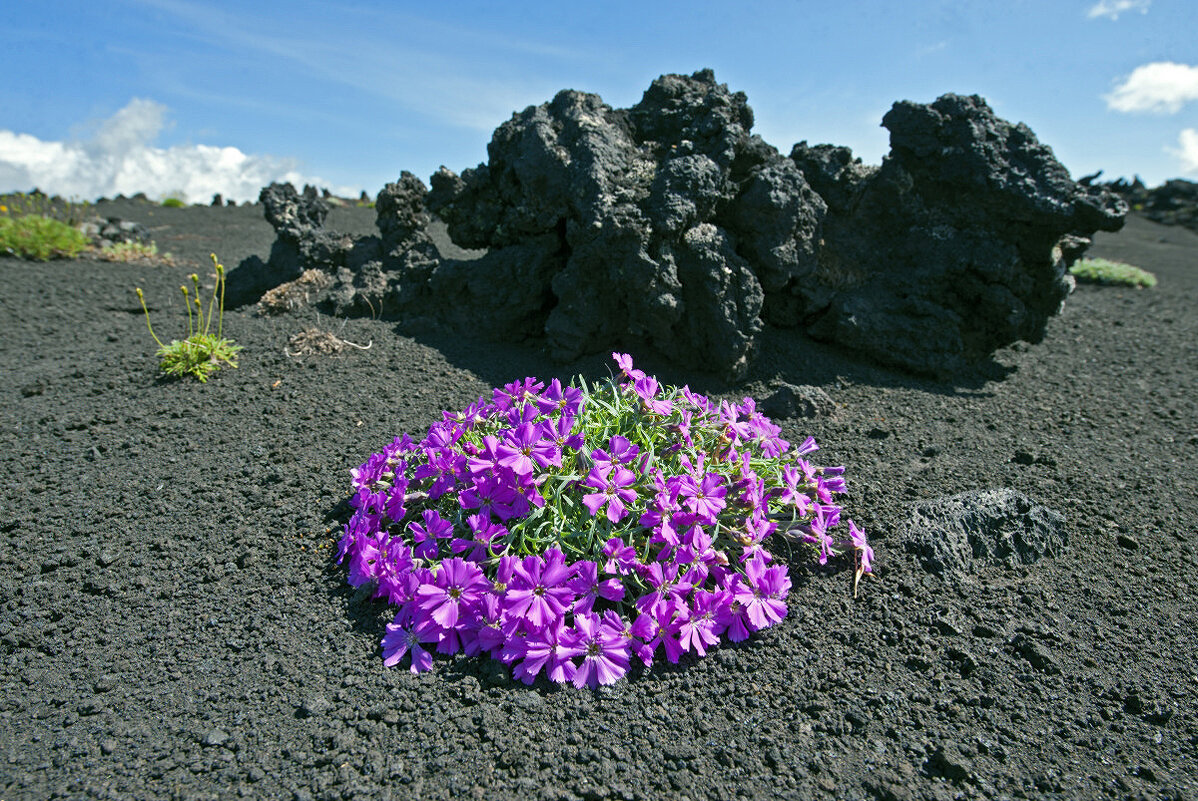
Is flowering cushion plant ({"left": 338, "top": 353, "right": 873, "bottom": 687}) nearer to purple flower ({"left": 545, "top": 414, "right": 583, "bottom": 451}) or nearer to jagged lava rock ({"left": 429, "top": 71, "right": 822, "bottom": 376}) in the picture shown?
purple flower ({"left": 545, "top": 414, "right": 583, "bottom": 451})

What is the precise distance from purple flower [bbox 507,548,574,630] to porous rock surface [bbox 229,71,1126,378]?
8.01 ft

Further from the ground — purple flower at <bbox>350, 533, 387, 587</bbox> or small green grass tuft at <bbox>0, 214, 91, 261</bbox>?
small green grass tuft at <bbox>0, 214, 91, 261</bbox>

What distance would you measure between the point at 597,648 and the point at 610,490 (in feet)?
1.68

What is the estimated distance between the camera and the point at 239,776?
204cm

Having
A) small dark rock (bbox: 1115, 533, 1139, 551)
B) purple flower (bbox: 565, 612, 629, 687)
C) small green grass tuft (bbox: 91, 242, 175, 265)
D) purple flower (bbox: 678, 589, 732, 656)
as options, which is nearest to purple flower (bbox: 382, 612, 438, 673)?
purple flower (bbox: 565, 612, 629, 687)

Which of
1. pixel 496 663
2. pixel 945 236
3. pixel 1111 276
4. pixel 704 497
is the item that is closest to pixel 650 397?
pixel 704 497

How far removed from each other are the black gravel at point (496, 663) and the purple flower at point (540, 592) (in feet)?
0.87

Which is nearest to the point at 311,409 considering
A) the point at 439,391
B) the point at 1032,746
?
the point at 439,391

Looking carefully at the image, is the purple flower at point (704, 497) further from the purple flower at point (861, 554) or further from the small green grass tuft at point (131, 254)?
the small green grass tuft at point (131, 254)

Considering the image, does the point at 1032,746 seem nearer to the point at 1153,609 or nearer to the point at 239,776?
the point at 1153,609

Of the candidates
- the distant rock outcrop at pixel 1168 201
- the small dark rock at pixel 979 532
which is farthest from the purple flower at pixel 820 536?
the distant rock outcrop at pixel 1168 201

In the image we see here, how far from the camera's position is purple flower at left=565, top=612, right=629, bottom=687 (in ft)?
7.50

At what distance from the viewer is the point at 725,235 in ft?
15.1

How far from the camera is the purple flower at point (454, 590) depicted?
2352mm
